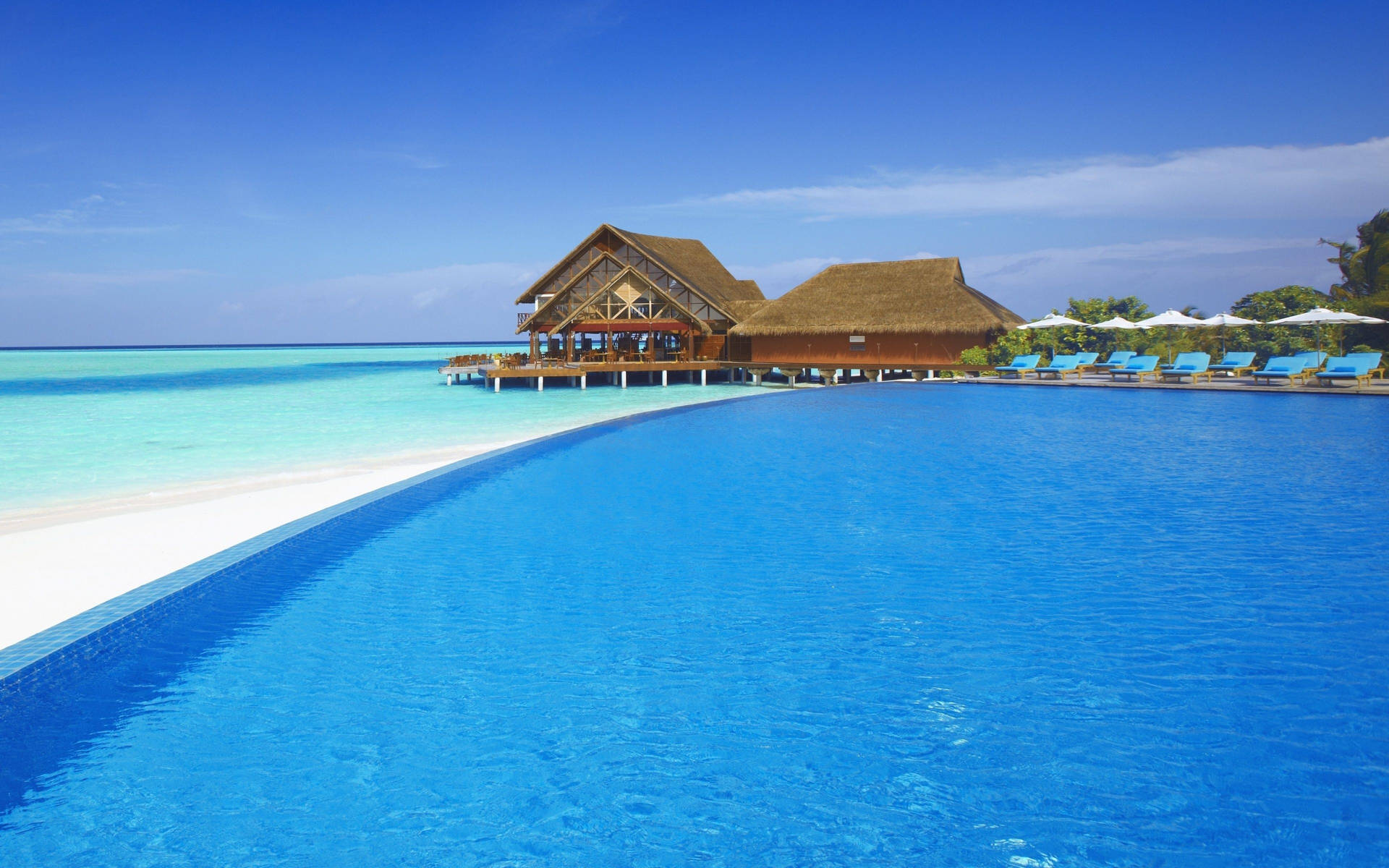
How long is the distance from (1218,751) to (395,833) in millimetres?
3632

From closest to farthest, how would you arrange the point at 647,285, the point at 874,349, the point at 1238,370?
the point at 1238,370
the point at 874,349
the point at 647,285

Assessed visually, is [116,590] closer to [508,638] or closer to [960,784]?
[508,638]

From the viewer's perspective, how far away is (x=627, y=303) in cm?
3612

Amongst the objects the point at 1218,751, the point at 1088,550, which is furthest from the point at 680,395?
the point at 1218,751

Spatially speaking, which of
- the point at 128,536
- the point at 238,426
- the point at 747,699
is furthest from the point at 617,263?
the point at 747,699

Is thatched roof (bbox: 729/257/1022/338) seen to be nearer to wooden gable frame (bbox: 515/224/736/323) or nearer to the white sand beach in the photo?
wooden gable frame (bbox: 515/224/736/323)

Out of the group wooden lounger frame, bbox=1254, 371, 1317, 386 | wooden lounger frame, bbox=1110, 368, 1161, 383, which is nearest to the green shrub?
wooden lounger frame, bbox=1110, 368, 1161, 383

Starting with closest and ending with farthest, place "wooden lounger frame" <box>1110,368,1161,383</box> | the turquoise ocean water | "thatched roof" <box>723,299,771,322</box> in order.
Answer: the turquoise ocean water
"wooden lounger frame" <box>1110,368,1161,383</box>
"thatched roof" <box>723,299,771,322</box>

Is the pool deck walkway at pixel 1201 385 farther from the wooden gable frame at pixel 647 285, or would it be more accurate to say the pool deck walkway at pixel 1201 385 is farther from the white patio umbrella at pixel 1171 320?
the wooden gable frame at pixel 647 285

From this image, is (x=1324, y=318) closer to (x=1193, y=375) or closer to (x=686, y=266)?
(x=1193, y=375)

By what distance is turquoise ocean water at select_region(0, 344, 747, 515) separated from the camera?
13.5 meters

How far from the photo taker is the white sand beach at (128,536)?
5.92 m

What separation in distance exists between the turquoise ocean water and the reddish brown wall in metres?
2.25

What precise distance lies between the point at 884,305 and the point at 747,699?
30.2 m
